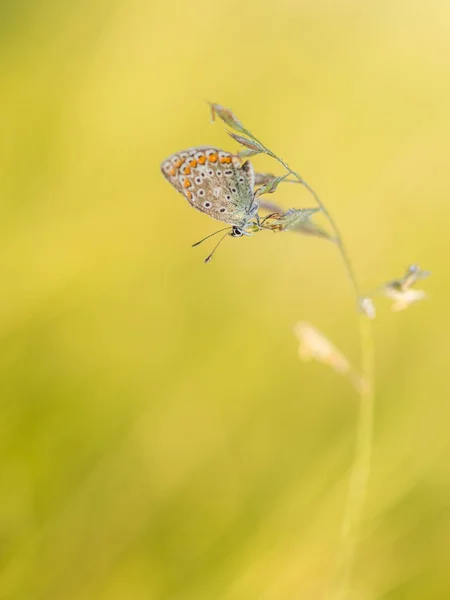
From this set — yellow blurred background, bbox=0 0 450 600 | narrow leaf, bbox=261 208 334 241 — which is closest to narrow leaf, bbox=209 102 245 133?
narrow leaf, bbox=261 208 334 241

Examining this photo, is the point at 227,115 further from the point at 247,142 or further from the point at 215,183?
the point at 215,183

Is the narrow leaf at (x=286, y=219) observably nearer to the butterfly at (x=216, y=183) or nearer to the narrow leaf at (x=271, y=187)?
→ the narrow leaf at (x=271, y=187)

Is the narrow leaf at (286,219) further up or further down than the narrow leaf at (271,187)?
further down

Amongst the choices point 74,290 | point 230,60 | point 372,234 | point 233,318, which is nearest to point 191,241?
point 233,318

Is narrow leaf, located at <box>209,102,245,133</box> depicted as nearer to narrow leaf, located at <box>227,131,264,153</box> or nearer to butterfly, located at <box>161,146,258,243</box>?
narrow leaf, located at <box>227,131,264,153</box>

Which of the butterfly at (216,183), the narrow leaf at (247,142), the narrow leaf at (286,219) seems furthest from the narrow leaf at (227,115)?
the narrow leaf at (286,219)

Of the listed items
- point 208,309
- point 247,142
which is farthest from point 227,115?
point 208,309
